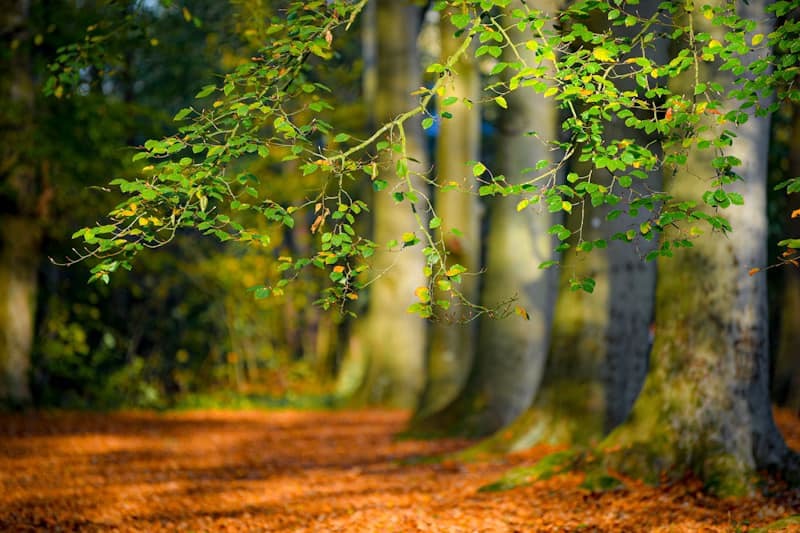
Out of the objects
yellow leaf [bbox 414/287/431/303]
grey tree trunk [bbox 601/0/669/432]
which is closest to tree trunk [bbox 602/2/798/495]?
Result: grey tree trunk [bbox 601/0/669/432]

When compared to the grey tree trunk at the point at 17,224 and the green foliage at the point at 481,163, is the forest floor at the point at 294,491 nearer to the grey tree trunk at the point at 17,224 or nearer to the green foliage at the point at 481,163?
the grey tree trunk at the point at 17,224

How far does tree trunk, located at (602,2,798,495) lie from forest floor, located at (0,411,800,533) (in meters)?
0.27

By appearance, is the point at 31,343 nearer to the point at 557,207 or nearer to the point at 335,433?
the point at 335,433

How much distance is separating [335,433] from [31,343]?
17.9 feet

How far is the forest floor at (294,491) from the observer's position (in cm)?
664

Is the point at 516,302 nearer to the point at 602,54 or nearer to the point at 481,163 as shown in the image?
the point at 481,163

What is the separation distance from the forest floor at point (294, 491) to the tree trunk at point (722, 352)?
27 cm

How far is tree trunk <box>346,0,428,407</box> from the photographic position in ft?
52.0

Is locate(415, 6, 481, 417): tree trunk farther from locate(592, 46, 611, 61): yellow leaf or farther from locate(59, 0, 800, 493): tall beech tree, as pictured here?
locate(592, 46, 611, 61): yellow leaf

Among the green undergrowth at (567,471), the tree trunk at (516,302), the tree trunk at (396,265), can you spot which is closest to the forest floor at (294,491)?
the green undergrowth at (567,471)

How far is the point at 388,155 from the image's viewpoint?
555 centimetres

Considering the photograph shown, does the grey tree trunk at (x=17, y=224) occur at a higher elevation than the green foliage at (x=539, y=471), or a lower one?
higher

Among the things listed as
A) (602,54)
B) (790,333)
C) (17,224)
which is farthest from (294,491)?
(17,224)

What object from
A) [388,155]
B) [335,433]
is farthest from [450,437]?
[388,155]
